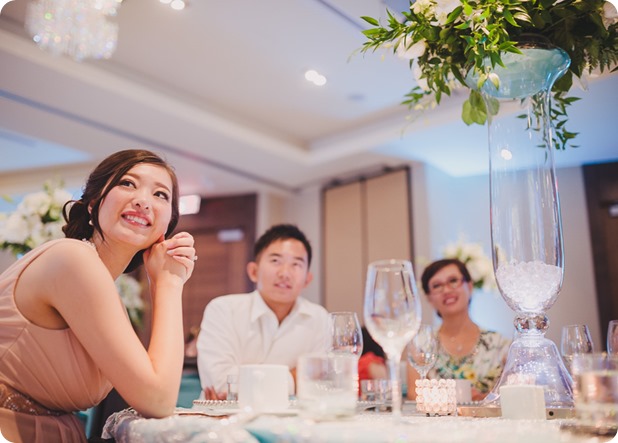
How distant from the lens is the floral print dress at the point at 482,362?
95.9 inches

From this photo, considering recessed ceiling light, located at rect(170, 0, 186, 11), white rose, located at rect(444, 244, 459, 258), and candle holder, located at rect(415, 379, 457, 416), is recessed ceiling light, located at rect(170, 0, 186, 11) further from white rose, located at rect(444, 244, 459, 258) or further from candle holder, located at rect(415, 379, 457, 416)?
candle holder, located at rect(415, 379, 457, 416)

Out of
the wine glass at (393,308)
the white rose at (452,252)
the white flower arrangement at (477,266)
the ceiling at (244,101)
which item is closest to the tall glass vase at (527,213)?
the wine glass at (393,308)

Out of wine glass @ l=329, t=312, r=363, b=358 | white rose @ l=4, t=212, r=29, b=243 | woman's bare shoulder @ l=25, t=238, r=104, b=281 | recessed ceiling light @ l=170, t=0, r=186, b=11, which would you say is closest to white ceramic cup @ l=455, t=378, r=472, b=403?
wine glass @ l=329, t=312, r=363, b=358

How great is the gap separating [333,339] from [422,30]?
2.55 ft

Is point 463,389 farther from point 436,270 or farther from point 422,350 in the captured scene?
point 436,270

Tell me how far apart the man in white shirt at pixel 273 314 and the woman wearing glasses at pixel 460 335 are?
0.51m

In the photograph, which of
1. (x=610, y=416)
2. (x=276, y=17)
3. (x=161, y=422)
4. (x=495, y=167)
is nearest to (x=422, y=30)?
(x=495, y=167)

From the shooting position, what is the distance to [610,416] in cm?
79

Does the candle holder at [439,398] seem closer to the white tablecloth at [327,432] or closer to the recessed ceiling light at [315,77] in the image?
the white tablecloth at [327,432]

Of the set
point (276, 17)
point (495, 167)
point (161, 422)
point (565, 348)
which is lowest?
point (161, 422)

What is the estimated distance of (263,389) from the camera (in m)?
0.91

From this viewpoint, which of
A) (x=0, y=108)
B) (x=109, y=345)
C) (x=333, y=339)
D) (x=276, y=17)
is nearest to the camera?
(x=109, y=345)

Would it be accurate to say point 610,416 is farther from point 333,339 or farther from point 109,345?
point 109,345

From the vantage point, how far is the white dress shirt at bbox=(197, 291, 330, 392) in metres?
2.29
